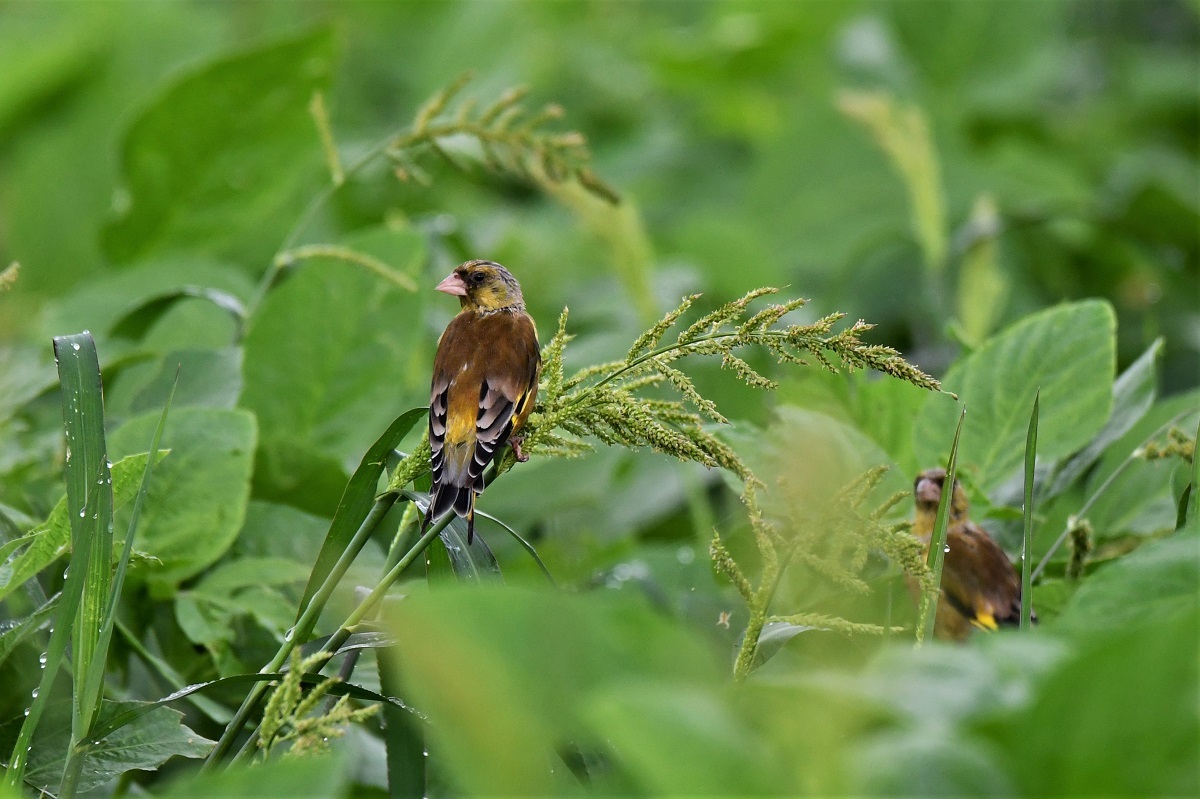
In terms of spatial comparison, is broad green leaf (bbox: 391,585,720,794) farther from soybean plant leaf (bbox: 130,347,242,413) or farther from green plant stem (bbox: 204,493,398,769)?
soybean plant leaf (bbox: 130,347,242,413)

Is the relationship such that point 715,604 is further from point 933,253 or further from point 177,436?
point 933,253

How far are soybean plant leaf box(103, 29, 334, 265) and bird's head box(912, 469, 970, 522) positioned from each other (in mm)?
1016

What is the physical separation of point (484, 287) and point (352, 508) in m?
0.30

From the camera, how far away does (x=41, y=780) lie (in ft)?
2.68

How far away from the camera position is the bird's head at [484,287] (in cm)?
104

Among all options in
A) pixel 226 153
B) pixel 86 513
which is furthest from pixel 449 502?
pixel 226 153

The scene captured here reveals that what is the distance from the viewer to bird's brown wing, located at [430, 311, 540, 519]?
0.82 meters

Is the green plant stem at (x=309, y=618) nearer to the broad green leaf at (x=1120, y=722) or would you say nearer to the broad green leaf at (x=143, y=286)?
the broad green leaf at (x=1120, y=722)

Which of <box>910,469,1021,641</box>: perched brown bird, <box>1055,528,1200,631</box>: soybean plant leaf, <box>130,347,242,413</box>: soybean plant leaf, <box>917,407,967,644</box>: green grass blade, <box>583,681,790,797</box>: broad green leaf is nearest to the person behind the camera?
<box>583,681,790,797</box>: broad green leaf

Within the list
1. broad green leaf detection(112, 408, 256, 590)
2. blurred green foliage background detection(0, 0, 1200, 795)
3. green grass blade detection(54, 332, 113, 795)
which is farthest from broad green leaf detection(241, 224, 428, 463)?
green grass blade detection(54, 332, 113, 795)

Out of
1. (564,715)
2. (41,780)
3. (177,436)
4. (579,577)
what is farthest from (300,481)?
(564,715)

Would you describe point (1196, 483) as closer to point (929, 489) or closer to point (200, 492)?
point (929, 489)

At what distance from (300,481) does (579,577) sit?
35 cm

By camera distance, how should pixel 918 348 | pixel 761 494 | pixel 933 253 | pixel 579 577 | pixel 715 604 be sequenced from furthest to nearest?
pixel 918 348 → pixel 933 253 → pixel 579 577 → pixel 715 604 → pixel 761 494
